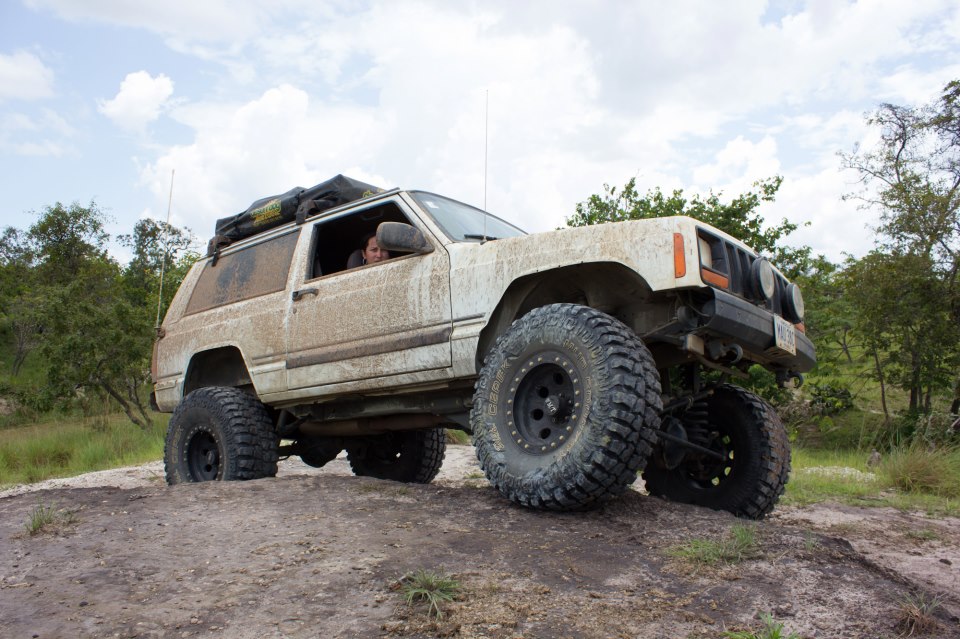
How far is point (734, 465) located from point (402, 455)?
291cm

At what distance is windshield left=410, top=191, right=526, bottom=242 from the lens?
457cm

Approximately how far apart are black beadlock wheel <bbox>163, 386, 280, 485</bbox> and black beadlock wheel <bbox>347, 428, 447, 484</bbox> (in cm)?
109

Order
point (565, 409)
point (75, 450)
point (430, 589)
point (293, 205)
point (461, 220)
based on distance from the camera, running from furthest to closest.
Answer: point (75, 450)
point (293, 205)
point (461, 220)
point (565, 409)
point (430, 589)

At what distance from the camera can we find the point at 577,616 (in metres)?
2.25

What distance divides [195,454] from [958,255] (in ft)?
46.6

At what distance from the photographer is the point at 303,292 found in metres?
4.99

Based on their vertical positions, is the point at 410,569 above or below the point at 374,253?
below

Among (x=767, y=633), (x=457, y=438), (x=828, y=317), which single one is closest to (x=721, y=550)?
(x=767, y=633)

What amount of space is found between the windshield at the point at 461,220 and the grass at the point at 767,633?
2814 mm

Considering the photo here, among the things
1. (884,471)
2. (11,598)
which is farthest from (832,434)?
(11,598)

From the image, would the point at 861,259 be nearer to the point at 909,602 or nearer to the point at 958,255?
the point at 958,255

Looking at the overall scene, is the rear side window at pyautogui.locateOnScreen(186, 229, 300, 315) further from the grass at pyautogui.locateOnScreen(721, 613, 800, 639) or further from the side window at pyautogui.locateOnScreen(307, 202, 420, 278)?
the grass at pyautogui.locateOnScreen(721, 613, 800, 639)

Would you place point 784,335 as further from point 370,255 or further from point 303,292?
point 303,292

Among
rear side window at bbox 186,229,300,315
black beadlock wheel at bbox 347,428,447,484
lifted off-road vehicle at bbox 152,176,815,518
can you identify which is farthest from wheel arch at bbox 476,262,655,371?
black beadlock wheel at bbox 347,428,447,484
